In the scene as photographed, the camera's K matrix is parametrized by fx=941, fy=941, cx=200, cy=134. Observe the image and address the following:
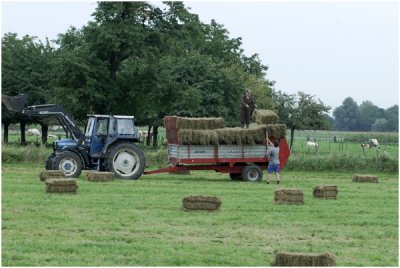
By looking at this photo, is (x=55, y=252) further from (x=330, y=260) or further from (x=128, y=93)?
(x=128, y=93)

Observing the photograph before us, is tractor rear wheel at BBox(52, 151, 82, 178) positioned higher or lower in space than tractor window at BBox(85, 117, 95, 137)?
lower

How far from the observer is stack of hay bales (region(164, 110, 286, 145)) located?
31.6 metres

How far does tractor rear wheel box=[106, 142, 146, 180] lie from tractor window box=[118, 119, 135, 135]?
0.41 metres

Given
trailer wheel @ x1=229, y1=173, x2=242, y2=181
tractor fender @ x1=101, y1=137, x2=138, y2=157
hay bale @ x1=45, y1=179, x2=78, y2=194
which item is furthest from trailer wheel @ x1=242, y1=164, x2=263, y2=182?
hay bale @ x1=45, y1=179, x2=78, y2=194

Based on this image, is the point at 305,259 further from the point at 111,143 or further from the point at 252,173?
the point at 252,173

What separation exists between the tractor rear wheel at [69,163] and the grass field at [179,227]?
3.48 metres

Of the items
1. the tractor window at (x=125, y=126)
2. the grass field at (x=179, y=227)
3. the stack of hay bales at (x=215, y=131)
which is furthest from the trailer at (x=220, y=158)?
the grass field at (x=179, y=227)

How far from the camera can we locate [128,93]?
166ft

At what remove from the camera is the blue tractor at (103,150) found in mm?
31406

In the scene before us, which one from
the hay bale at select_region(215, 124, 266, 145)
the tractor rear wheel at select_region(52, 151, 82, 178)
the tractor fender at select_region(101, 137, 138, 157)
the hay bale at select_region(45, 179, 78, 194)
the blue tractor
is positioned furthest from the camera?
the hay bale at select_region(215, 124, 266, 145)

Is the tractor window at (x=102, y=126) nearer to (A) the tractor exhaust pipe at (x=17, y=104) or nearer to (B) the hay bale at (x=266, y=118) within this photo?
(A) the tractor exhaust pipe at (x=17, y=104)

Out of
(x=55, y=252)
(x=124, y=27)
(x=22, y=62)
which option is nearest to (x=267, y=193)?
(x=55, y=252)

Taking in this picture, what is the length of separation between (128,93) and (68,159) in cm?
1945

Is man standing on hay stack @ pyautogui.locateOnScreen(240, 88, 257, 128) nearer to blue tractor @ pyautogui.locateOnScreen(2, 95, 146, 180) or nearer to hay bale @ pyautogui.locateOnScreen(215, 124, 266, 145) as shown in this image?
hay bale @ pyautogui.locateOnScreen(215, 124, 266, 145)
